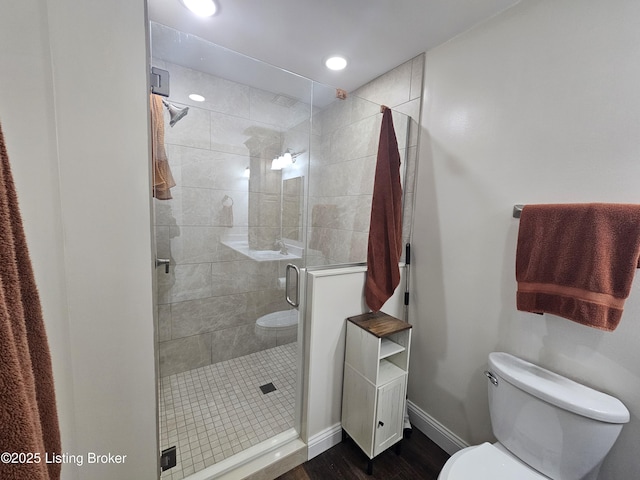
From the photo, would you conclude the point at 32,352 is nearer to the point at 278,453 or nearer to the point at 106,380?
the point at 106,380

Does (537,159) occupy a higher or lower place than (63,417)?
higher

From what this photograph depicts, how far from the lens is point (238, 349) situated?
2.29 metres

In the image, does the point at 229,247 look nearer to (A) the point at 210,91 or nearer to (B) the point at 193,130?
(B) the point at 193,130

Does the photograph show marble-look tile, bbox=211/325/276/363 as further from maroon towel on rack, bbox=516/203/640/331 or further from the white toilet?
maroon towel on rack, bbox=516/203/640/331

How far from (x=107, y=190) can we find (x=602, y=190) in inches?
70.3

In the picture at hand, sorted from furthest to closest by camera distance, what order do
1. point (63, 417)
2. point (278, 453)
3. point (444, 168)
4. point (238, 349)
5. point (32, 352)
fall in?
1. point (238, 349)
2. point (444, 168)
3. point (278, 453)
4. point (63, 417)
5. point (32, 352)

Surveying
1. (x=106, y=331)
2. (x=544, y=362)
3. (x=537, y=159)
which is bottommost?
(x=544, y=362)

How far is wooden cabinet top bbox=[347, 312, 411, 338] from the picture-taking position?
1.34 m

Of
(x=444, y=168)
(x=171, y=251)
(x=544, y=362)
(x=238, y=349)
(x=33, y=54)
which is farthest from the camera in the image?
(x=238, y=349)

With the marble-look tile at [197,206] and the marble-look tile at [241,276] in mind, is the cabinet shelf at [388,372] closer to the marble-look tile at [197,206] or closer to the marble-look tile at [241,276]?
the marble-look tile at [241,276]

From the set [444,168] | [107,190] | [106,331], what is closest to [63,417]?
[106,331]

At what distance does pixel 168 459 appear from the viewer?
127 centimetres

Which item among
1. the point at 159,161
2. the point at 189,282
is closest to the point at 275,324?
the point at 189,282

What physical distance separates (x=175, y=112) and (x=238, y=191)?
2.26 feet
